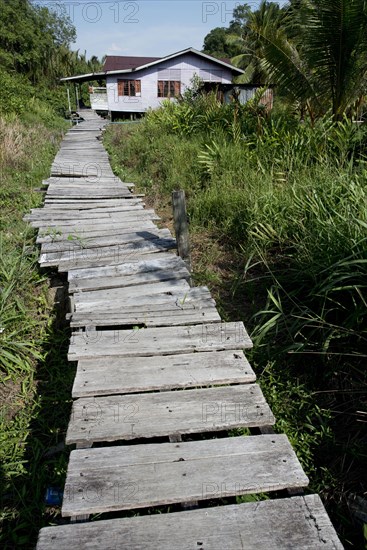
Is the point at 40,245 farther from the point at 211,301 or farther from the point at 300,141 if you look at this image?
the point at 300,141

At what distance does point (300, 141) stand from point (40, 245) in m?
3.95

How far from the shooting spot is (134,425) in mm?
2211

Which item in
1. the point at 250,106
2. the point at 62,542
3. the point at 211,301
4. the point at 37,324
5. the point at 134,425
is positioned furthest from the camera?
the point at 250,106

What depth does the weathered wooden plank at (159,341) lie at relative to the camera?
2.81 metres

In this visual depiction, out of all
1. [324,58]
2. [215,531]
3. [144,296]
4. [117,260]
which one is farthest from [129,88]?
[215,531]

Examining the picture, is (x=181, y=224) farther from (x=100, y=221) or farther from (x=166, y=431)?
(x=166, y=431)

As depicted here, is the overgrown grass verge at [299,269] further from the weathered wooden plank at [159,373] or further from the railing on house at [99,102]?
the railing on house at [99,102]

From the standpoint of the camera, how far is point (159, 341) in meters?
2.93

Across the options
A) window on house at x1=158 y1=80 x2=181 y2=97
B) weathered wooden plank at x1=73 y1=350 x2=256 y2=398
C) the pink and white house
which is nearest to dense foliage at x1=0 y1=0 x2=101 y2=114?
the pink and white house

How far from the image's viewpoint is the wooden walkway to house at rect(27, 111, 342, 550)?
1.69m

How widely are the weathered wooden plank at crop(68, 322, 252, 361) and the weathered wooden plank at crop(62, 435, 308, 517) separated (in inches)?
30.7

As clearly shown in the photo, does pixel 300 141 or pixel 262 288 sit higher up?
pixel 300 141

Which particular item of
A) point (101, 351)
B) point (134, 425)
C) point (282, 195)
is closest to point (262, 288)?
point (282, 195)

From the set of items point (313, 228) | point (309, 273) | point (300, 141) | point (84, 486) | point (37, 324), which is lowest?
point (37, 324)
